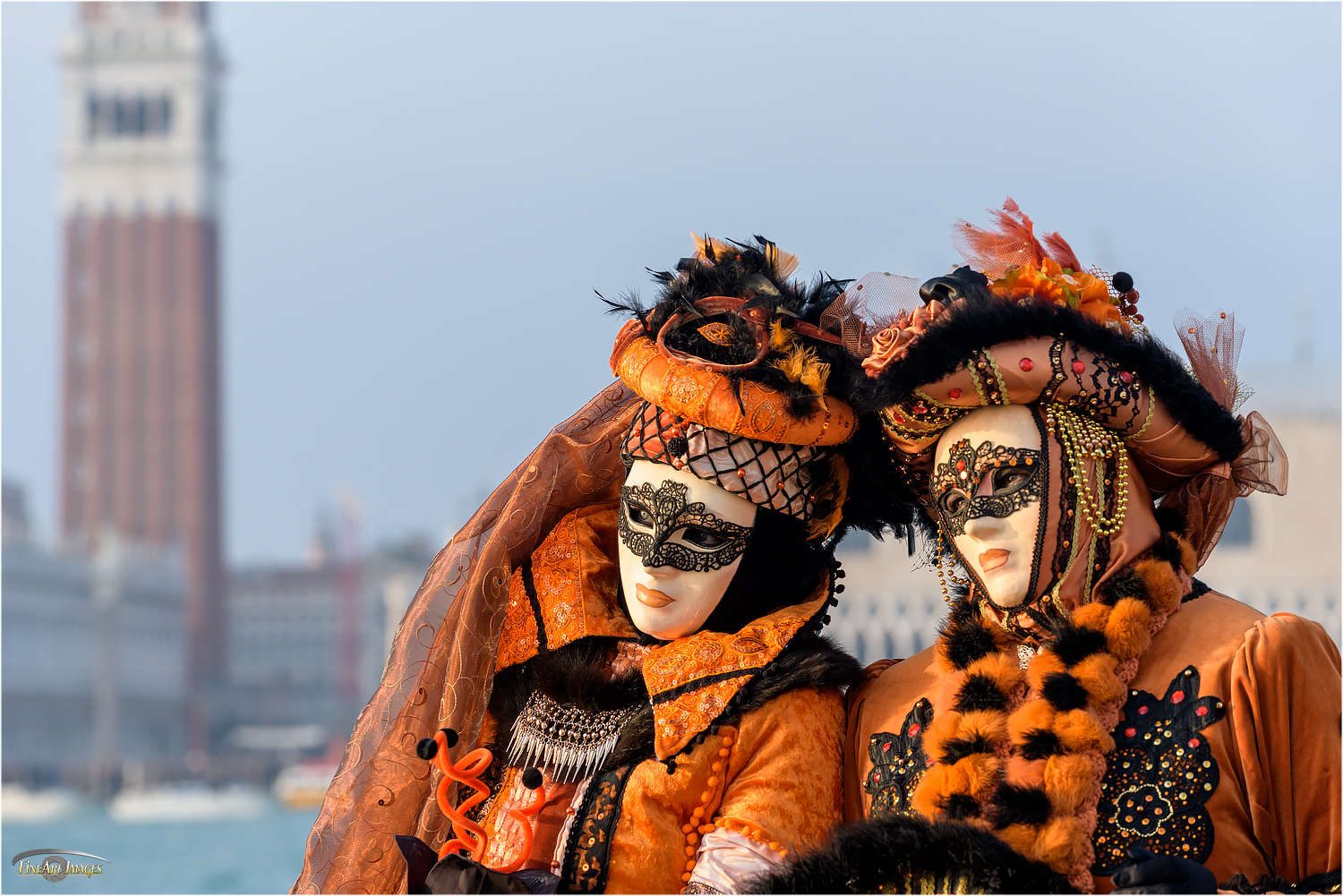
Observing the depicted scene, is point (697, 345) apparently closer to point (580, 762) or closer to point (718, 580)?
point (718, 580)

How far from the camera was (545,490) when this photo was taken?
10.1 ft

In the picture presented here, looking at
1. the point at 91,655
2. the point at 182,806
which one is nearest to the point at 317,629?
the point at 91,655

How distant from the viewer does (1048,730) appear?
2447mm

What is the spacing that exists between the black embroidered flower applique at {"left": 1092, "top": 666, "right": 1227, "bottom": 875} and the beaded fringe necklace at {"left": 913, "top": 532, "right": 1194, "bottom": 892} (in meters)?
0.04

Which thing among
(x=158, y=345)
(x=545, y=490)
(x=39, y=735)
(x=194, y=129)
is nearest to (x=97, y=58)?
(x=194, y=129)

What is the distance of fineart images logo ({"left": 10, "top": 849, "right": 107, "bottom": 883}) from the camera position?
10.8ft

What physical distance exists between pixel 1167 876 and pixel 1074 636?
0.45 meters

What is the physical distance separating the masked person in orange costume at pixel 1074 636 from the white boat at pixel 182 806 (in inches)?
1492

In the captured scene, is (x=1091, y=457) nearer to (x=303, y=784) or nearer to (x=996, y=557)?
(x=996, y=557)

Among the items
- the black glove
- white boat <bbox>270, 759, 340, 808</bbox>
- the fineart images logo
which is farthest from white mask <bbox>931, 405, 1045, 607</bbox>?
white boat <bbox>270, 759, 340, 808</bbox>

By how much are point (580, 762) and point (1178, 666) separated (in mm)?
1076

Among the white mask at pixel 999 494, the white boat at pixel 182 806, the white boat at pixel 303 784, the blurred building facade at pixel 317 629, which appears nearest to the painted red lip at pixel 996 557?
the white mask at pixel 999 494

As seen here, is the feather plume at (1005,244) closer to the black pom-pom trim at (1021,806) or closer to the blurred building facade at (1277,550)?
the black pom-pom trim at (1021,806)

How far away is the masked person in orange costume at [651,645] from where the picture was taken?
2.64 m
